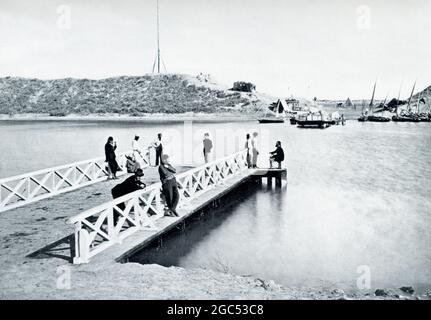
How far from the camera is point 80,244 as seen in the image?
309 inches

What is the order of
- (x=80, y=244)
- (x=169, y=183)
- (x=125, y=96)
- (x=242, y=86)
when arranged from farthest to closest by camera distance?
1. (x=242, y=86)
2. (x=125, y=96)
3. (x=169, y=183)
4. (x=80, y=244)

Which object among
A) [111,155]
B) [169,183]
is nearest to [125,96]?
[111,155]

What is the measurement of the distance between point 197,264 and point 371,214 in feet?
31.1

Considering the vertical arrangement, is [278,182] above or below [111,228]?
below

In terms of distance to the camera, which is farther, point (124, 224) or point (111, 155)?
point (111, 155)

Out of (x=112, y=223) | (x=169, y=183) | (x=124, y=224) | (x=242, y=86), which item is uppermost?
(x=242, y=86)

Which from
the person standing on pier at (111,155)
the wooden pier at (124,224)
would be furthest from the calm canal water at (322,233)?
the person standing on pier at (111,155)

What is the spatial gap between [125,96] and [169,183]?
13456cm

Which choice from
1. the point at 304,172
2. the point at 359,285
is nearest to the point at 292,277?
the point at 359,285

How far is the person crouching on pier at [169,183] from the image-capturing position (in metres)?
10.5

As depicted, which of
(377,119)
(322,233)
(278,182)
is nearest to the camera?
(322,233)

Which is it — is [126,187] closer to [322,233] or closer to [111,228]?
[111,228]
